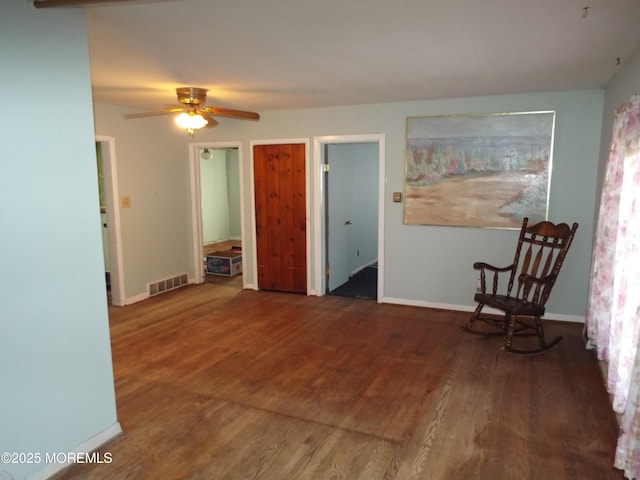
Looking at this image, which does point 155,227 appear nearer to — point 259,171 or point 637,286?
point 259,171

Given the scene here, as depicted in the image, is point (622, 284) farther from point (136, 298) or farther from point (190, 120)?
point (136, 298)

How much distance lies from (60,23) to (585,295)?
474cm

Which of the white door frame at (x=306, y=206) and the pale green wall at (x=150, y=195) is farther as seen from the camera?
the white door frame at (x=306, y=206)

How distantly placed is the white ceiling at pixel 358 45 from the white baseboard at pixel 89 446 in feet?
7.25

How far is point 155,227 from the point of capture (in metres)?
5.44

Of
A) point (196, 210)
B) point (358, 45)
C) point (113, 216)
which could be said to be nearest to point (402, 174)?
point (358, 45)

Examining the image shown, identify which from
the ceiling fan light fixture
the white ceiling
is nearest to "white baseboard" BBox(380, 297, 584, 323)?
the white ceiling

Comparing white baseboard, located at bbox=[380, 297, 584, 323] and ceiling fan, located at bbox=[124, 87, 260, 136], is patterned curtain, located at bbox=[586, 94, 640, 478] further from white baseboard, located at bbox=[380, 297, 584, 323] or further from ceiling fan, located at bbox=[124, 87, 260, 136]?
ceiling fan, located at bbox=[124, 87, 260, 136]

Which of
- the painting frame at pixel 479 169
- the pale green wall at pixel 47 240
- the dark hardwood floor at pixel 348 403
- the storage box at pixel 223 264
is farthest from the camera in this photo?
the storage box at pixel 223 264

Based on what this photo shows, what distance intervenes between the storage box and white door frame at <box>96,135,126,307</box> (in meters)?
1.69

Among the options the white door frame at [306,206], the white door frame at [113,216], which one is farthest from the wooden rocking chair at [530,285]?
the white door frame at [113,216]

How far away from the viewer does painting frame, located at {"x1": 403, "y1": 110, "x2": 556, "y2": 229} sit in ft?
14.0

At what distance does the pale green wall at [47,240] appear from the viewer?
1893 mm

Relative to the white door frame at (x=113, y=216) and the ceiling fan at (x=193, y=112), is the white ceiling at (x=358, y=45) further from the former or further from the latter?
the white door frame at (x=113, y=216)
